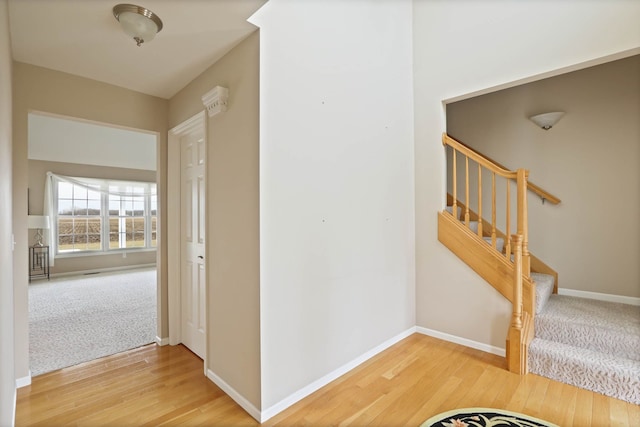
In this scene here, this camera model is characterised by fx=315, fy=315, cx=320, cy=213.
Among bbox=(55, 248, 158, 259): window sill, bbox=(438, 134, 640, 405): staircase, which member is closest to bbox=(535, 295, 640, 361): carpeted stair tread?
bbox=(438, 134, 640, 405): staircase

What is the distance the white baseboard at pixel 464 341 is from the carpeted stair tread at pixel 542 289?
486 millimetres

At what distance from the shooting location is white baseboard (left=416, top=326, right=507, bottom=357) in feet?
9.20

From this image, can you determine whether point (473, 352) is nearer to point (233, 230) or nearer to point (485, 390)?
point (485, 390)

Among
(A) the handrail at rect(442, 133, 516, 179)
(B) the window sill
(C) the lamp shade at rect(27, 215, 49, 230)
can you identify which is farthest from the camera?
(B) the window sill

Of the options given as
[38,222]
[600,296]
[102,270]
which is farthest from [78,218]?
[600,296]

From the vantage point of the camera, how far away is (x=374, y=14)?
2.92 metres

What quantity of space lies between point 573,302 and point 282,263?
3011mm

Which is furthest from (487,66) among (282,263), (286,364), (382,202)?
(286,364)

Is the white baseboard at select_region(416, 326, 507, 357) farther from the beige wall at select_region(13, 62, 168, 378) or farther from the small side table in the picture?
the small side table

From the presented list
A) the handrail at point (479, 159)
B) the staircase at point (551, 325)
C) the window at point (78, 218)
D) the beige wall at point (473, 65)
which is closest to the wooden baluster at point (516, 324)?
the staircase at point (551, 325)

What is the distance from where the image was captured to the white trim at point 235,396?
1.99m

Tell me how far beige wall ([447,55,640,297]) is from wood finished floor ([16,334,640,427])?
1.69 metres

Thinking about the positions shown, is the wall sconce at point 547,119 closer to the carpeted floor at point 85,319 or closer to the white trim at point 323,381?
the white trim at point 323,381

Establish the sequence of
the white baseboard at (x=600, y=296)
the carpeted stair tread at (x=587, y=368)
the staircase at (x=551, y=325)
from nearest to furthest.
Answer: the carpeted stair tread at (x=587, y=368), the staircase at (x=551, y=325), the white baseboard at (x=600, y=296)
